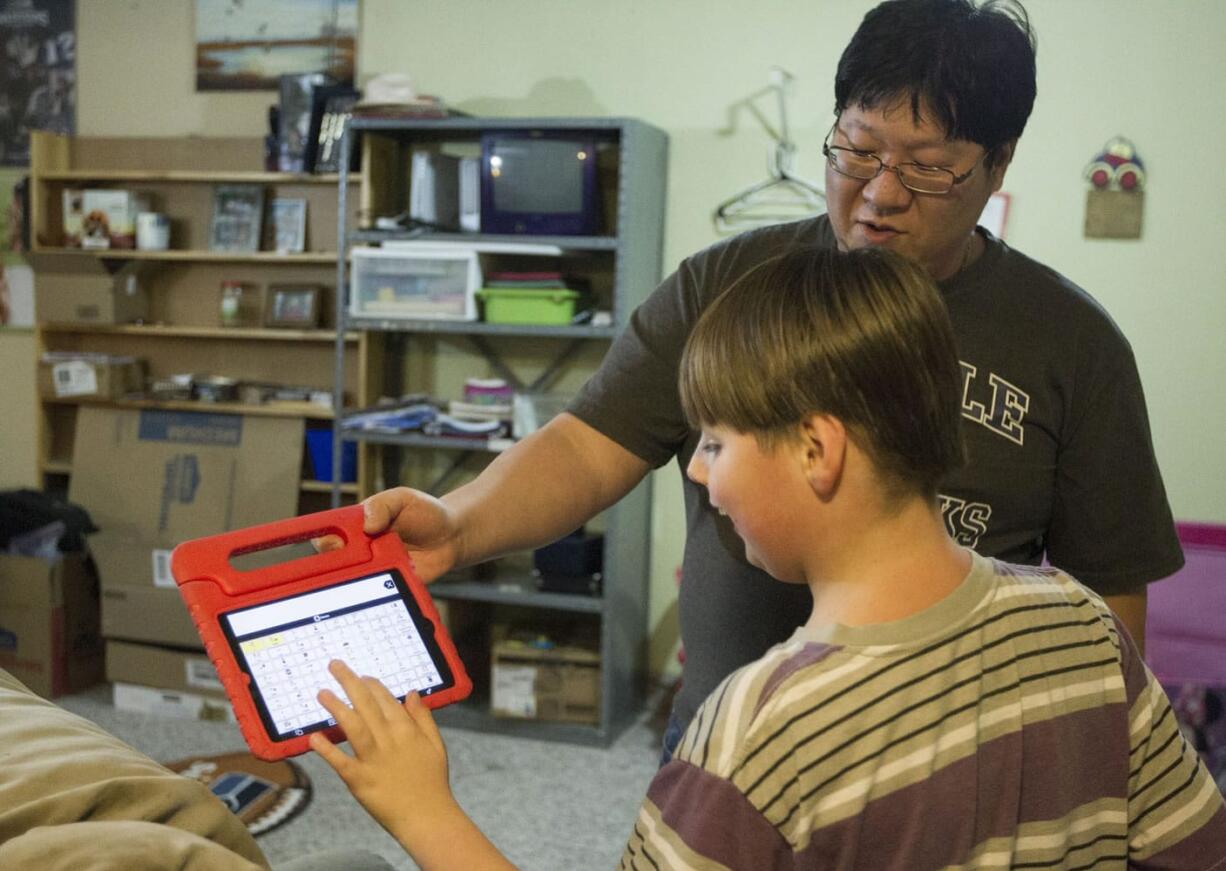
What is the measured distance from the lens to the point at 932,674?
789mm

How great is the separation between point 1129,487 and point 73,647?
3.46 meters

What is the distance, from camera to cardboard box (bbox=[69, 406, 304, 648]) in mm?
3709

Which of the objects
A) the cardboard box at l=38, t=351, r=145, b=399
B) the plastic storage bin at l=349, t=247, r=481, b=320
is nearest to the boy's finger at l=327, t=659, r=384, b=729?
the plastic storage bin at l=349, t=247, r=481, b=320

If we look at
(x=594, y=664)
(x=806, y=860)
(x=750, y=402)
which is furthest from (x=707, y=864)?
(x=594, y=664)

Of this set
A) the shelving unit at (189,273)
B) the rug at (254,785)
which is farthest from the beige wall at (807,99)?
the rug at (254,785)

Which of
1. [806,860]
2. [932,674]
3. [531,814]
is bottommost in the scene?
[531,814]

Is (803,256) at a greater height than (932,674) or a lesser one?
greater

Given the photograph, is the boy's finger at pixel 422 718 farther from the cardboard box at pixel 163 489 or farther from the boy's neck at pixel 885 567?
the cardboard box at pixel 163 489

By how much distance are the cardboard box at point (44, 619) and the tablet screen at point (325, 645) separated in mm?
3048

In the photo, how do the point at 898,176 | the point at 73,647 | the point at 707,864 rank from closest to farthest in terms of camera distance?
the point at 707,864 < the point at 898,176 < the point at 73,647

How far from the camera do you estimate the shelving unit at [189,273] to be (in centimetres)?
393

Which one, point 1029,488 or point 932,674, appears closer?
point 932,674

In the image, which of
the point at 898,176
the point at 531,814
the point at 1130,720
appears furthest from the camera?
the point at 531,814

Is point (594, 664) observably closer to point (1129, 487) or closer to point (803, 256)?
point (1129, 487)
